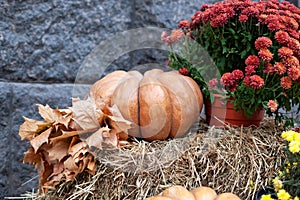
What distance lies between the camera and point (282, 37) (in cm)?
168

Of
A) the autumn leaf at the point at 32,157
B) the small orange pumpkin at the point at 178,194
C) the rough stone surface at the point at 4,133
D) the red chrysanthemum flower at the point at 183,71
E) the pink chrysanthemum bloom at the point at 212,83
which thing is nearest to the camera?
the small orange pumpkin at the point at 178,194

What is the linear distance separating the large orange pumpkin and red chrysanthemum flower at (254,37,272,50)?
33 cm

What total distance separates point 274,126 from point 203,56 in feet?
1.46

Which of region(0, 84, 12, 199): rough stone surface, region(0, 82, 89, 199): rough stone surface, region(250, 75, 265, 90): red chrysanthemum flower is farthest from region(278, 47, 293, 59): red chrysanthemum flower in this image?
region(0, 84, 12, 199): rough stone surface

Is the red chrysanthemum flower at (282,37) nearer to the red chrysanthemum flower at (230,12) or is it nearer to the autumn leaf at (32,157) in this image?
the red chrysanthemum flower at (230,12)

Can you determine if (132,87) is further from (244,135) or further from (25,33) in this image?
(25,33)

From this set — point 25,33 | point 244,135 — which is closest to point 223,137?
point 244,135

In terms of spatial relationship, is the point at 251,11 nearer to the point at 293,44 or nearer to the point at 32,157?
the point at 293,44

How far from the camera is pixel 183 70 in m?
1.92

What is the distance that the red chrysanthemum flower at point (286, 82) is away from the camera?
166 cm

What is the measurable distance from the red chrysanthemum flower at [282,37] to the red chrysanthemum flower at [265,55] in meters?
0.07

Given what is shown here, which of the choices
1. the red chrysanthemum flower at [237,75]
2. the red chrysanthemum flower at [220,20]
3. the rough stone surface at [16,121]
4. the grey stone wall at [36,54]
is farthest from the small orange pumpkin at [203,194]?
the rough stone surface at [16,121]

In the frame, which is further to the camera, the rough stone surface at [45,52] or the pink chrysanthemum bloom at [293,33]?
the rough stone surface at [45,52]

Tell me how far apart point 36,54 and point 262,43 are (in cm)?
116
